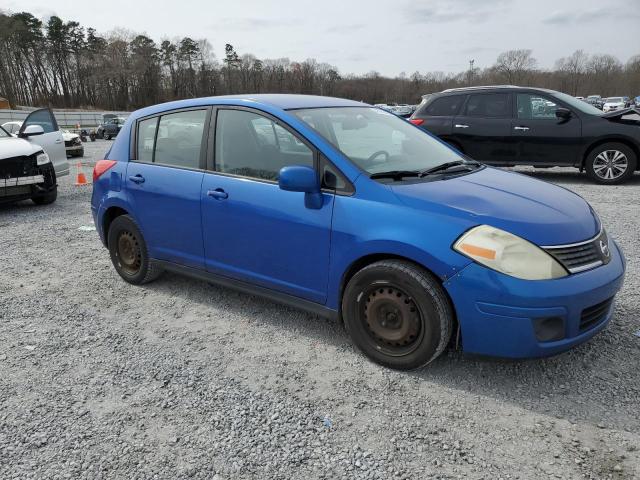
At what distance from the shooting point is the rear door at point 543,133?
8.99 metres

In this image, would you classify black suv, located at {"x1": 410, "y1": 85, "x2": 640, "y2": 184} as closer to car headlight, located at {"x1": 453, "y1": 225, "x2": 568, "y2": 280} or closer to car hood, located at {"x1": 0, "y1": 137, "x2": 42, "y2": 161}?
car hood, located at {"x1": 0, "y1": 137, "x2": 42, "y2": 161}

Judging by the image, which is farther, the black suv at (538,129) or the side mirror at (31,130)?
the black suv at (538,129)

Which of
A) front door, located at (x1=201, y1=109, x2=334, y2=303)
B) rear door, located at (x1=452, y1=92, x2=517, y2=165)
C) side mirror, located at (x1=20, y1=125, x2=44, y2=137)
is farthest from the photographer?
rear door, located at (x1=452, y1=92, x2=517, y2=165)

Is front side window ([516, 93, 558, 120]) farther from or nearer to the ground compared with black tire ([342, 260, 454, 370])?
farther from the ground

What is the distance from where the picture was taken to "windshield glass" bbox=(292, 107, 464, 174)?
11.0 feet

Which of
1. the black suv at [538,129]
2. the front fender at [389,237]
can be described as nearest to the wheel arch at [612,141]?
the black suv at [538,129]

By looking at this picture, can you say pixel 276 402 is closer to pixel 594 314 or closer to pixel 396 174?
pixel 396 174

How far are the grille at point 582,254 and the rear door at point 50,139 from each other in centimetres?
978

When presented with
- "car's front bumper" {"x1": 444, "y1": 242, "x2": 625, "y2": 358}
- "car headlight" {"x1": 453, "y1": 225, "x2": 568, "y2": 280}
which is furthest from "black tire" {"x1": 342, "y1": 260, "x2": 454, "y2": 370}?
"car headlight" {"x1": 453, "y1": 225, "x2": 568, "y2": 280}

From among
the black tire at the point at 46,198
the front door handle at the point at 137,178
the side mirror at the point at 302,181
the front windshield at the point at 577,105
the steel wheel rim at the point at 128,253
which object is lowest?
the black tire at the point at 46,198

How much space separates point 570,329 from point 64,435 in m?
2.74

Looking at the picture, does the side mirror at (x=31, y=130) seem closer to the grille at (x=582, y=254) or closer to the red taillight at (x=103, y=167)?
the red taillight at (x=103, y=167)

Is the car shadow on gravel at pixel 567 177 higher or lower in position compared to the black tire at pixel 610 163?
lower

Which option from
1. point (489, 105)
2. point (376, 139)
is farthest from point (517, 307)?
point (489, 105)
